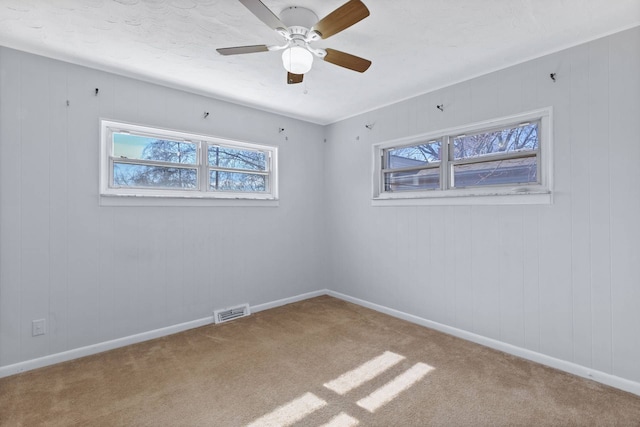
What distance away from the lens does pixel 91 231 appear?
2.75 metres

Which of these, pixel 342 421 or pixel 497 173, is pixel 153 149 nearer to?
pixel 342 421

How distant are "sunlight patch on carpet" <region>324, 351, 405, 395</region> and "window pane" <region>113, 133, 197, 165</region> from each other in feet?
8.63

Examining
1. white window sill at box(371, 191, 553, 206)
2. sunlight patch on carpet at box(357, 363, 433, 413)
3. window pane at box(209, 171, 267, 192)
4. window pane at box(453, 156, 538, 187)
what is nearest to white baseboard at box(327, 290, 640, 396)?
sunlight patch on carpet at box(357, 363, 433, 413)

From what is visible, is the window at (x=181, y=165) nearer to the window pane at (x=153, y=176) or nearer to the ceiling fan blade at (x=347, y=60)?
the window pane at (x=153, y=176)

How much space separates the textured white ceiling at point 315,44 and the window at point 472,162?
0.55 meters

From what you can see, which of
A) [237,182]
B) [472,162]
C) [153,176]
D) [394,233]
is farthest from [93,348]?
[472,162]

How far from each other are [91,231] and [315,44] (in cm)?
248

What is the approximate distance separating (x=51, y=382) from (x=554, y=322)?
3866 millimetres

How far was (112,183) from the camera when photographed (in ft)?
9.61

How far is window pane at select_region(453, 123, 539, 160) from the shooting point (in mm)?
2682

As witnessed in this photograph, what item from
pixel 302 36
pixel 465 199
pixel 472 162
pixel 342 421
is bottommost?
pixel 342 421

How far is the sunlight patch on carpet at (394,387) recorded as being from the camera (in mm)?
2047

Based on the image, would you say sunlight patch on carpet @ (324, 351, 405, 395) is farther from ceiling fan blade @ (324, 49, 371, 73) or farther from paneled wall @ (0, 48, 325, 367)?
ceiling fan blade @ (324, 49, 371, 73)

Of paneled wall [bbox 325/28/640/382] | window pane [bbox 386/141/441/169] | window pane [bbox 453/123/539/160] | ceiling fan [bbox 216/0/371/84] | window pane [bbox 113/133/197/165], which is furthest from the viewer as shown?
window pane [bbox 386/141/441/169]
